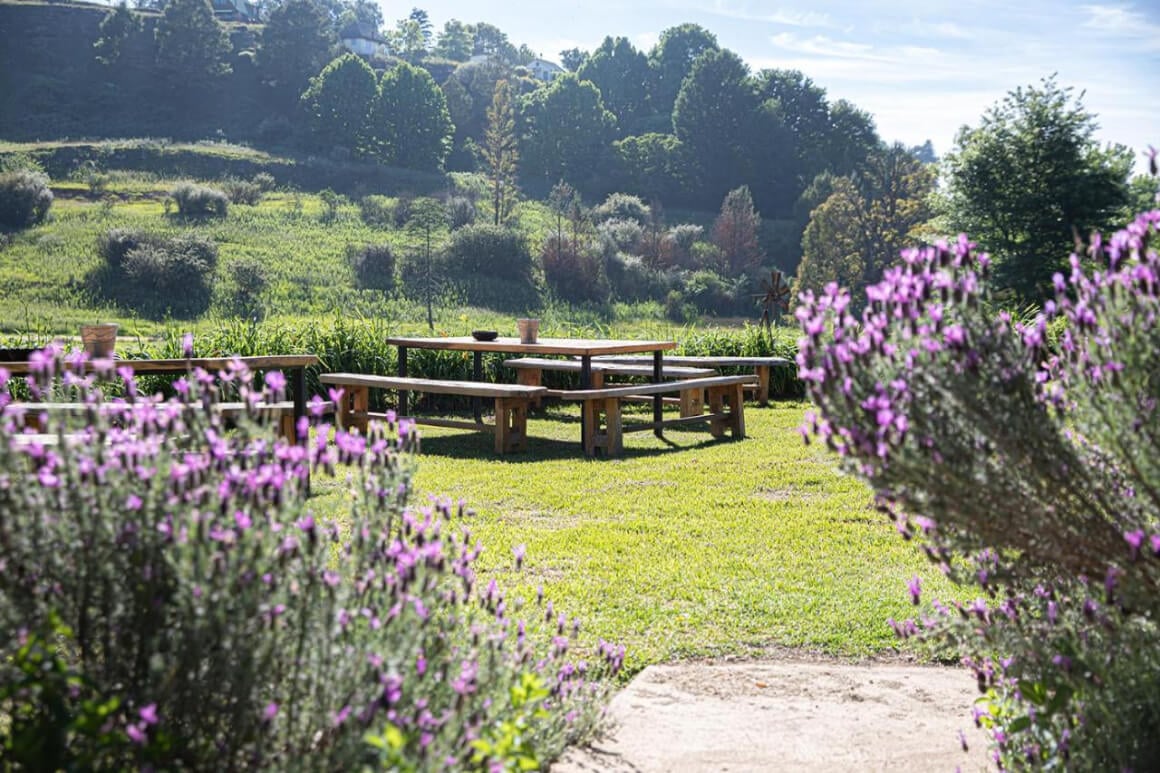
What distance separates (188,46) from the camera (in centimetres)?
7300

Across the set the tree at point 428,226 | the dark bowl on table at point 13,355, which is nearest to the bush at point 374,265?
the tree at point 428,226

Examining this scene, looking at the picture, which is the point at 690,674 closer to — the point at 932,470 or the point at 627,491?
the point at 932,470

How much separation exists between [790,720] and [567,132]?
7216 centimetres

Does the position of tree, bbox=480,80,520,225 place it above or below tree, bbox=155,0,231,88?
below

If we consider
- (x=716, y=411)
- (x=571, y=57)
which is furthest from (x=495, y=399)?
(x=571, y=57)

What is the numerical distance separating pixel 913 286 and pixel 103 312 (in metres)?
36.2

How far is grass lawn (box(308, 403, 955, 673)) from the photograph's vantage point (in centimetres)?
396

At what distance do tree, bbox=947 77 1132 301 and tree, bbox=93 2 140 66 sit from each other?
65463mm

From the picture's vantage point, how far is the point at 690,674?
343 centimetres

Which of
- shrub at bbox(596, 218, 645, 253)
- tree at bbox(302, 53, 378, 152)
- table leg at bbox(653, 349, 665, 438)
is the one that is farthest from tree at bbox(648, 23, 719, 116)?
table leg at bbox(653, 349, 665, 438)

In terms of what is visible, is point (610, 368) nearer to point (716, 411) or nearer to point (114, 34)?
point (716, 411)

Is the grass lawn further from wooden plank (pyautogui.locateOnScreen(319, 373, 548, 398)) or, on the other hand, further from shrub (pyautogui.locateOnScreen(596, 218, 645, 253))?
shrub (pyautogui.locateOnScreen(596, 218, 645, 253))

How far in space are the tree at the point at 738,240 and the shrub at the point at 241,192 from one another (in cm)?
2591

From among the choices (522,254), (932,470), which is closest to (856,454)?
(932,470)
